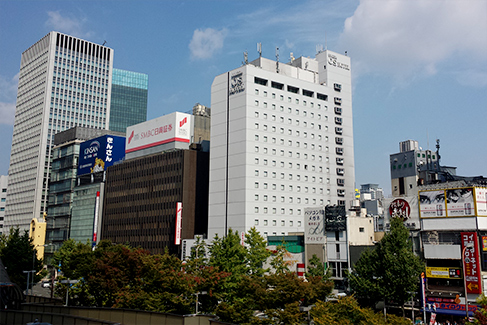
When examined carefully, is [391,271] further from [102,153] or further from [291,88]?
[102,153]

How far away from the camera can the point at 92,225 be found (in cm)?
15788

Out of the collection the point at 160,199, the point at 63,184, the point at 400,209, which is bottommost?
the point at 400,209

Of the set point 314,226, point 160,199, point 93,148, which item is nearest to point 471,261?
point 314,226

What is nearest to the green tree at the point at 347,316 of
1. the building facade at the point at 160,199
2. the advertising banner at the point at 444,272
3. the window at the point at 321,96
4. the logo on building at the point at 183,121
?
the advertising banner at the point at 444,272

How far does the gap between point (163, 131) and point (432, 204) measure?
3305 inches

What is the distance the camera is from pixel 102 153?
161125 mm

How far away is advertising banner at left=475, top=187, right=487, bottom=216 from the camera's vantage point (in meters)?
67.7

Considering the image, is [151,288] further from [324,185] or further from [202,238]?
[324,185]

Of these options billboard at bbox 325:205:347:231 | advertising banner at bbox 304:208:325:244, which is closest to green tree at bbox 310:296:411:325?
billboard at bbox 325:205:347:231

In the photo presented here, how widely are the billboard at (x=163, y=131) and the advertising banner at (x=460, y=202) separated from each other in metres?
79.4

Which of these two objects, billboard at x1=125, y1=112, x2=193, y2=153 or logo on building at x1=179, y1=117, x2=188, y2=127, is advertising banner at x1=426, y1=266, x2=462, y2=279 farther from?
logo on building at x1=179, y1=117, x2=188, y2=127

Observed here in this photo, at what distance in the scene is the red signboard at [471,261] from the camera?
6430 centimetres

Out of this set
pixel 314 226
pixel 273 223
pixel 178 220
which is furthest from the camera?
pixel 178 220

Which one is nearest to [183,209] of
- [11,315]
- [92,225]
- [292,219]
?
[292,219]
